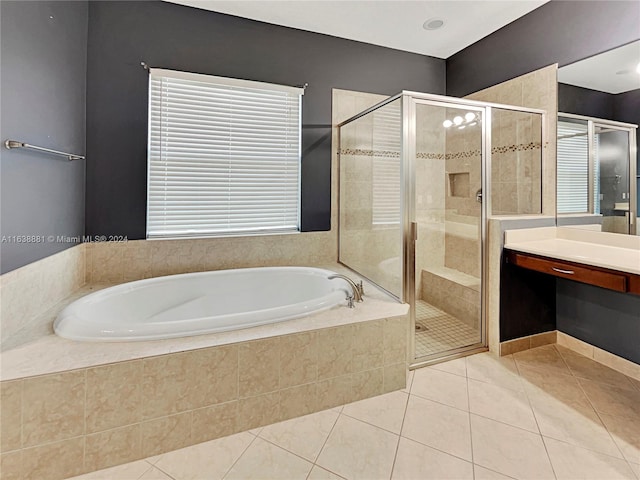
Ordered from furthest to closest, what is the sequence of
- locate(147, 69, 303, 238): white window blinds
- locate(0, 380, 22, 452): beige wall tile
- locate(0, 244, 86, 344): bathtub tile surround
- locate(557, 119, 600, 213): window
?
locate(147, 69, 303, 238): white window blinds < locate(557, 119, 600, 213): window < locate(0, 244, 86, 344): bathtub tile surround < locate(0, 380, 22, 452): beige wall tile

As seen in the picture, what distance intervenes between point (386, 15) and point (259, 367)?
269 centimetres

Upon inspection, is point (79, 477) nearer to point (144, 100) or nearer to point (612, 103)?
point (144, 100)

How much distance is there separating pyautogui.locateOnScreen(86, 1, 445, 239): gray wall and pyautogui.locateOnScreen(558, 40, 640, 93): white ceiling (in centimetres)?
167

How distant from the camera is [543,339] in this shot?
7.76ft

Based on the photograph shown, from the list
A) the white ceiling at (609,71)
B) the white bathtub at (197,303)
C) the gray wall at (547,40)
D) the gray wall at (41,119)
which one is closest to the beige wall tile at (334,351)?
the white bathtub at (197,303)

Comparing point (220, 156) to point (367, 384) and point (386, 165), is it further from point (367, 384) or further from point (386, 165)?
point (367, 384)

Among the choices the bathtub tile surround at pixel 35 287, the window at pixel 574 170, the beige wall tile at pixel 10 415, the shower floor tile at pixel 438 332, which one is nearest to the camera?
the beige wall tile at pixel 10 415

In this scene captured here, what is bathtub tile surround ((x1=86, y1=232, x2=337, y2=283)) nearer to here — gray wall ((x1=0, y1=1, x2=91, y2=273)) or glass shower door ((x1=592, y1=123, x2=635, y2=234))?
gray wall ((x1=0, y1=1, x2=91, y2=273))

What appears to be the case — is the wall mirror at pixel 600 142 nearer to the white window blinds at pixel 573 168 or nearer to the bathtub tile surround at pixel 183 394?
the white window blinds at pixel 573 168

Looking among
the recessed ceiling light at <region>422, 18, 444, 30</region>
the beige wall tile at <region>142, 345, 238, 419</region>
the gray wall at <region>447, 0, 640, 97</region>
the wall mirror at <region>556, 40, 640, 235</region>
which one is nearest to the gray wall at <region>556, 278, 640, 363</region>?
the wall mirror at <region>556, 40, 640, 235</region>

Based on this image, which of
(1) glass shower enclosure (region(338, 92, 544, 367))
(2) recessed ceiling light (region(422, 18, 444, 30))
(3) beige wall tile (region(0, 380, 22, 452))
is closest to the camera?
(3) beige wall tile (region(0, 380, 22, 452))

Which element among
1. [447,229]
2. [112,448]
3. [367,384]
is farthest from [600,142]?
[112,448]

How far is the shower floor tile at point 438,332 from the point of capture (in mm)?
2264

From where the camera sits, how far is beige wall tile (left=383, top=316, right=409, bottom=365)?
5.76 ft
